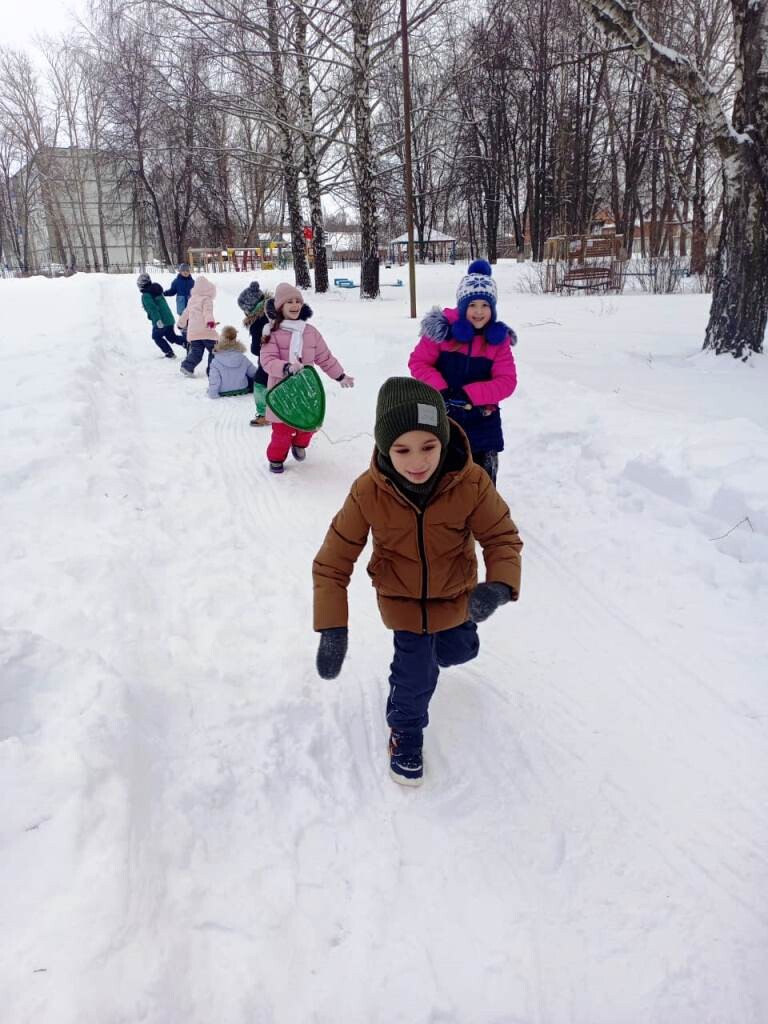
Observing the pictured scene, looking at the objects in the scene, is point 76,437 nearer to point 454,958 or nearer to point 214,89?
point 454,958

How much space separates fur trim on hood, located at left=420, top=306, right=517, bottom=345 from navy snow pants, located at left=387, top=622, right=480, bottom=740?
2113mm

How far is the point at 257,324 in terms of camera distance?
695 cm

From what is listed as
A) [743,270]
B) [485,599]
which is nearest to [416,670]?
[485,599]

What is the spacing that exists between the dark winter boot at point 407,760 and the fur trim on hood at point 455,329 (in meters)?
2.47

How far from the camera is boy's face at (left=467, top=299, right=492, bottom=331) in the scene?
3896 millimetres

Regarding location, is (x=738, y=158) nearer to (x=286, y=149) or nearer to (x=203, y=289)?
(x=203, y=289)

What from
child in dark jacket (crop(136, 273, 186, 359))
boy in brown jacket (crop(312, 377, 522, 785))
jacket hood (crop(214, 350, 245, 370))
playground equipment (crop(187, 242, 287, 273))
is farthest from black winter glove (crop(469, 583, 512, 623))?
playground equipment (crop(187, 242, 287, 273))

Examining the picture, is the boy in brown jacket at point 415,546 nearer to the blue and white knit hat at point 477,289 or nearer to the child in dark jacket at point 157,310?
the blue and white knit hat at point 477,289

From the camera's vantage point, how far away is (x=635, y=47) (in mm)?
7086

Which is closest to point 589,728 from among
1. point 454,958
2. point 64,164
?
point 454,958

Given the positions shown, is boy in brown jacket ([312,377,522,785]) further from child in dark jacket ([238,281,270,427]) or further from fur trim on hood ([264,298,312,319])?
child in dark jacket ([238,281,270,427])

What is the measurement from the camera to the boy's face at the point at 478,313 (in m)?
3.90

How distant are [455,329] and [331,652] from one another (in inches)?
97.0

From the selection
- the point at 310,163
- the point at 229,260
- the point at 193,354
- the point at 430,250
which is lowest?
the point at 193,354
